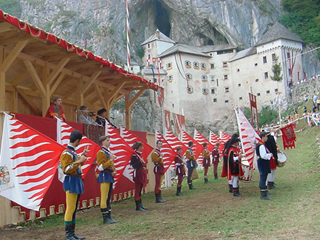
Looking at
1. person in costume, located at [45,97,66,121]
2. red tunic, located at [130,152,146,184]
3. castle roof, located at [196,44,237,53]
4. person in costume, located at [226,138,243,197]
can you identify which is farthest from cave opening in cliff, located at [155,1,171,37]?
red tunic, located at [130,152,146,184]

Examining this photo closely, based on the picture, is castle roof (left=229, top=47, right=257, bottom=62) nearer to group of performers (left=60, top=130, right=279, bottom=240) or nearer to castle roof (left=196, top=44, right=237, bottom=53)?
castle roof (left=196, top=44, right=237, bottom=53)

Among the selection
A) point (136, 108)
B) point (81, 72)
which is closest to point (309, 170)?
point (81, 72)

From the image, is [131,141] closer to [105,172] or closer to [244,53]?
[105,172]

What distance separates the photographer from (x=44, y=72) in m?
9.54

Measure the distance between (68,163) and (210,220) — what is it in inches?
124

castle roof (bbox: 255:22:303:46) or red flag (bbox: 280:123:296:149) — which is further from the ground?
castle roof (bbox: 255:22:303:46)

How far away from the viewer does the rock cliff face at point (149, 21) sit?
66688mm

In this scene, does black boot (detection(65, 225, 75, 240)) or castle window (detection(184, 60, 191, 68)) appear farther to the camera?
castle window (detection(184, 60, 191, 68))

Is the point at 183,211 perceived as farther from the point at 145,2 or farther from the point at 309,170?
the point at 145,2

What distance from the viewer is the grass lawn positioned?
5828mm

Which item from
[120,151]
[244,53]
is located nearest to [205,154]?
[120,151]

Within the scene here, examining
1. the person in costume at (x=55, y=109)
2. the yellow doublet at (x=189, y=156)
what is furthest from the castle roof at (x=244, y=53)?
the person in costume at (x=55, y=109)

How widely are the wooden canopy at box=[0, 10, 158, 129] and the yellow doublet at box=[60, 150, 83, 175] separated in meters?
2.79

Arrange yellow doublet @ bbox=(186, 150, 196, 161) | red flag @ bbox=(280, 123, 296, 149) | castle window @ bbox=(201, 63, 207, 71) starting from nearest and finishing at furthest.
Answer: yellow doublet @ bbox=(186, 150, 196, 161)
red flag @ bbox=(280, 123, 296, 149)
castle window @ bbox=(201, 63, 207, 71)
